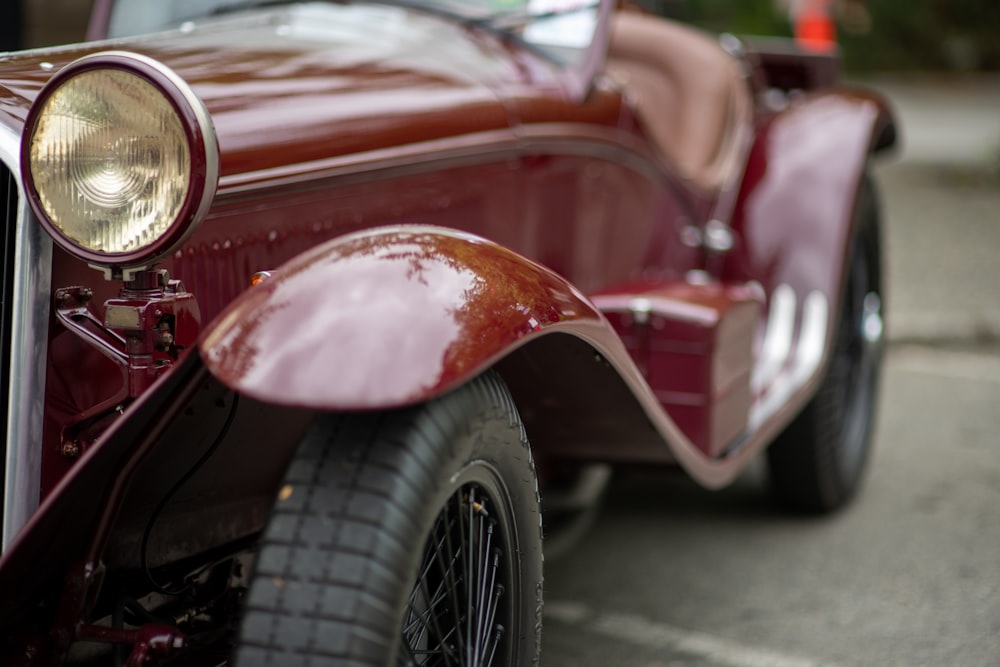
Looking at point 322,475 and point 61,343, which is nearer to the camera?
point 322,475

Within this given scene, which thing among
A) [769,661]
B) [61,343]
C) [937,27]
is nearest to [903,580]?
[769,661]

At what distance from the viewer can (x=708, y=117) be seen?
12.0 feet

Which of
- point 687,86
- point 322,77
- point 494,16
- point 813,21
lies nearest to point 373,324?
point 322,77

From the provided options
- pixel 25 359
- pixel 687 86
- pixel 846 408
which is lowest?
pixel 846 408

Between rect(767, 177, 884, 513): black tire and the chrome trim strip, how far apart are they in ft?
7.48

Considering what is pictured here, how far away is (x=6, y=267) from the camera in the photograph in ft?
5.24

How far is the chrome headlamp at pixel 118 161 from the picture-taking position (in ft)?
4.79

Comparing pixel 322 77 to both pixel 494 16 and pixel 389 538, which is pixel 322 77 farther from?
pixel 389 538

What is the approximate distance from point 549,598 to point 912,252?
4929mm

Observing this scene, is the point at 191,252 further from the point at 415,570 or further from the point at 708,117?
the point at 708,117

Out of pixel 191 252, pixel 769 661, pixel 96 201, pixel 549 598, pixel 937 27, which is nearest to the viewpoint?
pixel 96 201

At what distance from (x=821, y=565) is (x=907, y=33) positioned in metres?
17.3

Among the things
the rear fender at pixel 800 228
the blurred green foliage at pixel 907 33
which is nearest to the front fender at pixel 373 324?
the rear fender at pixel 800 228

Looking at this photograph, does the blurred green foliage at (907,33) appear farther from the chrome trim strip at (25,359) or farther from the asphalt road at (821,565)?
the chrome trim strip at (25,359)
